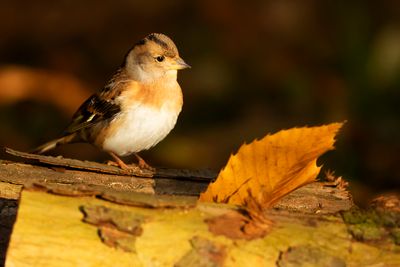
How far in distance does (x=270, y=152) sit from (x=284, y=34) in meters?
6.72

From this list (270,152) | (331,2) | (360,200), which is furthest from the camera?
(331,2)

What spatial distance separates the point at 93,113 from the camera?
6176 mm

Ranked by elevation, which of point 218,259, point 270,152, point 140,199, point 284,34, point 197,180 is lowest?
point 218,259

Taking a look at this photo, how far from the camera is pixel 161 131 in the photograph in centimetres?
590

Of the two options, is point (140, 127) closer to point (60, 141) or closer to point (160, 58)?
point (160, 58)

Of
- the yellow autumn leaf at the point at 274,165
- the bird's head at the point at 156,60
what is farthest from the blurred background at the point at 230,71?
the yellow autumn leaf at the point at 274,165

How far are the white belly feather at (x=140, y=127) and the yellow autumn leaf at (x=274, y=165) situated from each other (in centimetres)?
202

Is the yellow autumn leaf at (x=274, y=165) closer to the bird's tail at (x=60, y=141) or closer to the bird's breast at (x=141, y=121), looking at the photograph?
the bird's breast at (x=141, y=121)

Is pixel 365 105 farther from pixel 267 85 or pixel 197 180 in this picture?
pixel 197 180

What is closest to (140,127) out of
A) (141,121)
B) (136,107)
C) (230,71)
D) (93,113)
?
(141,121)

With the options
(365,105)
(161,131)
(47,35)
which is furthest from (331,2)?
(161,131)

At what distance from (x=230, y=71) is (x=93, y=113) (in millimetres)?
3475

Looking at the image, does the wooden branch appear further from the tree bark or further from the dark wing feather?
the dark wing feather

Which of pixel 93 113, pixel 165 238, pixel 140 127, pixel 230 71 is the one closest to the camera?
pixel 165 238
